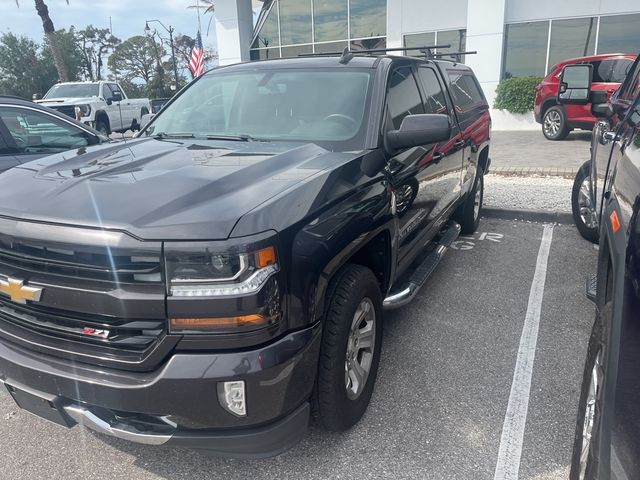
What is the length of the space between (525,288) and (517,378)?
1.55m

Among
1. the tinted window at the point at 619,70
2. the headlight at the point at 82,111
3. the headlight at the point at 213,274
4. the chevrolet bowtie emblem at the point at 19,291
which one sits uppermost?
the tinted window at the point at 619,70

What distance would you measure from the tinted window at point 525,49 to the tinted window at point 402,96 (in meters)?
13.9

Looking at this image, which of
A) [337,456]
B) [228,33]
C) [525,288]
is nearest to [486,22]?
[228,33]

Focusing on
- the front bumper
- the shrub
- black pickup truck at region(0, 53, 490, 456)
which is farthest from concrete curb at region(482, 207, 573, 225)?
the shrub

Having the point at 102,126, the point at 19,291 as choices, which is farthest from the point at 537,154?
the point at 102,126

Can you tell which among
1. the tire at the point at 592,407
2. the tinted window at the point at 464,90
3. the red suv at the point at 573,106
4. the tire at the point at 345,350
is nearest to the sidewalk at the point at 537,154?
the red suv at the point at 573,106

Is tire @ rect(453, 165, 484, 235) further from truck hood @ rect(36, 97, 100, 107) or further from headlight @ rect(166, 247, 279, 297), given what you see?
truck hood @ rect(36, 97, 100, 107)

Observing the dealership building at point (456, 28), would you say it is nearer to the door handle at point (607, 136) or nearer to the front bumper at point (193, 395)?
the door handle at point (607, 136)

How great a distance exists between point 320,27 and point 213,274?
19954mm

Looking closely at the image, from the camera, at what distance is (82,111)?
48.6ft

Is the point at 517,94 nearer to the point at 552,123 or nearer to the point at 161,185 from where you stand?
the point at 552,123

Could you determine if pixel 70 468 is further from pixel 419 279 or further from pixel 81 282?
pixel 419 279

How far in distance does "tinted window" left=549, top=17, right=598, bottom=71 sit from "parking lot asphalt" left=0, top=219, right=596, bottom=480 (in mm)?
13521

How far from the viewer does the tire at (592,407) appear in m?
1.72
